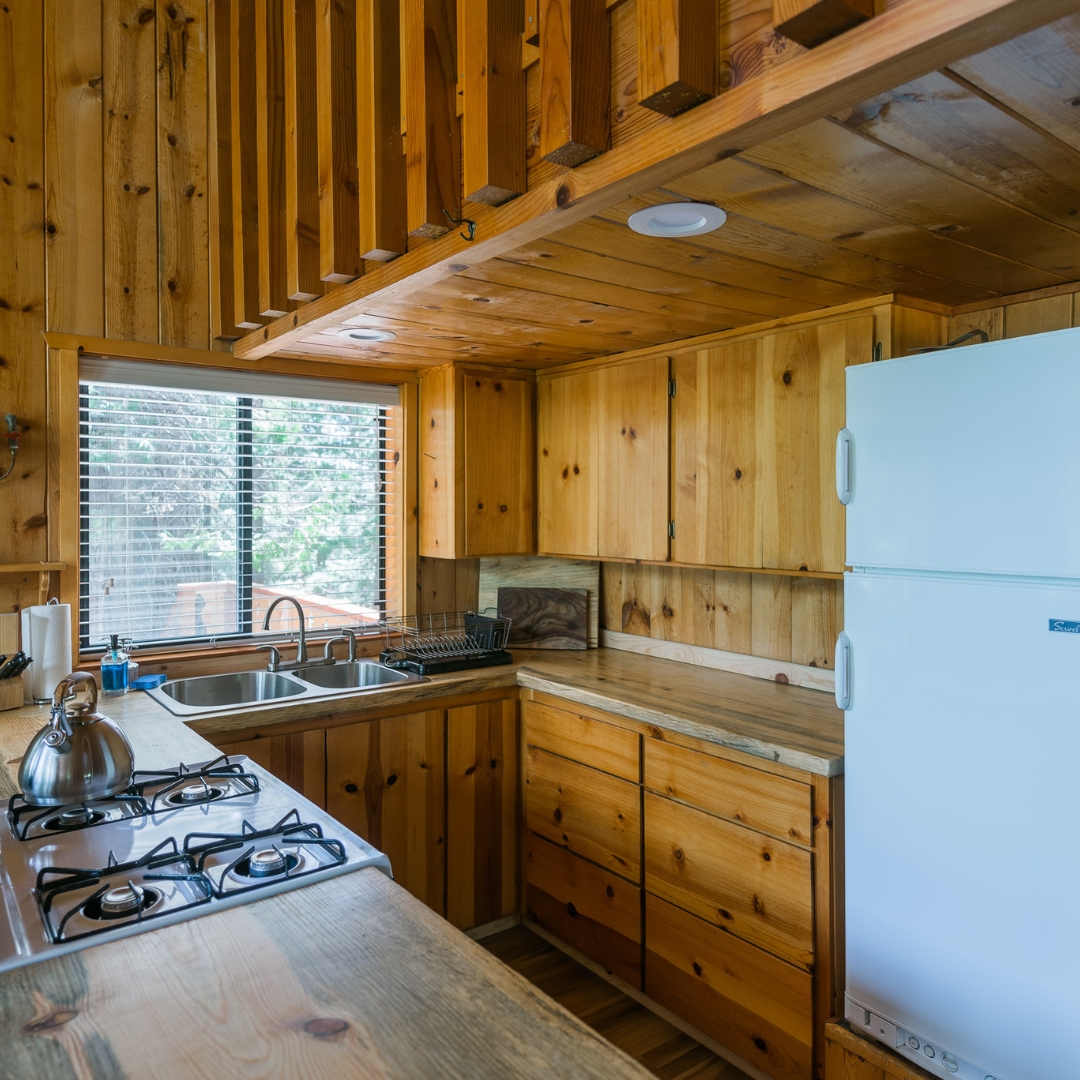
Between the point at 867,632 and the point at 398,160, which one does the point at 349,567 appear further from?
the point at 867,632

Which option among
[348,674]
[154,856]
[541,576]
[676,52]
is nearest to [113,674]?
[348,674]

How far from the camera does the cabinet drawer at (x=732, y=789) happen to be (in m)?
2.07

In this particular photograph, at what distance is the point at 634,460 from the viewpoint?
2.94m

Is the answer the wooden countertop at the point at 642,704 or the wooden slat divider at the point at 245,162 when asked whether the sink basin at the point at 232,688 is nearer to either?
the wooden countertop at the point at 642,704

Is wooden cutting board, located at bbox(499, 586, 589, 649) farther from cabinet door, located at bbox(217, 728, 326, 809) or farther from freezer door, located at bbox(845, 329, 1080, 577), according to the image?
freezer door, located at bbox(845, 329, 1080, 577)

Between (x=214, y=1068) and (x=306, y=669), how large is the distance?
222 centimetres

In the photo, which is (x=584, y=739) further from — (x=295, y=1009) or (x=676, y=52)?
(x=676, y=52)

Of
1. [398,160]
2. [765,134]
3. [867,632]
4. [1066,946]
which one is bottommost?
[1066,946]

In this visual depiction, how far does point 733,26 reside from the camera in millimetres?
1276

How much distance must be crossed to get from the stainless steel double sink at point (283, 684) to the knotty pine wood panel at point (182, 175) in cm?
116

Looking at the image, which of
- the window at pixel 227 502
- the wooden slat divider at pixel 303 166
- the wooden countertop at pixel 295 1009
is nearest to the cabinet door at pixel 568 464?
the window at pixel 227 502

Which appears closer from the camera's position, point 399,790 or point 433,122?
point 433,122

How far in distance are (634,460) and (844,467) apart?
3.59ft

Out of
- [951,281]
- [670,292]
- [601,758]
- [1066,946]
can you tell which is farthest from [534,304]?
[1066,946]
